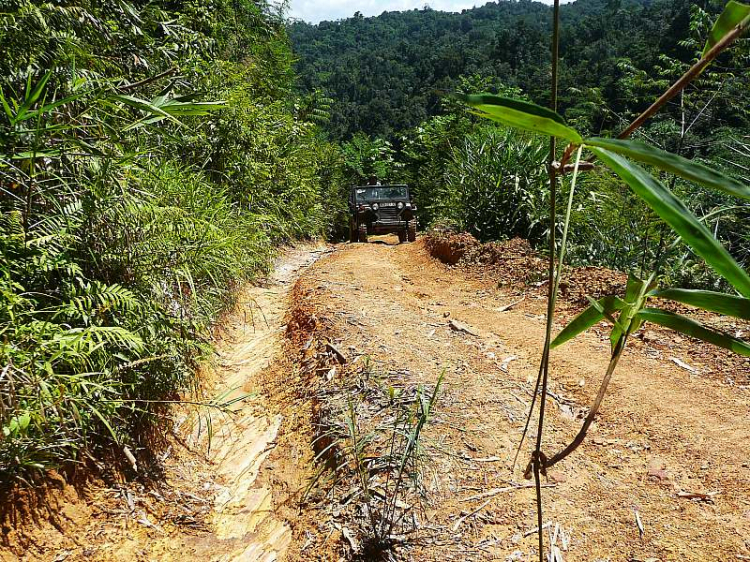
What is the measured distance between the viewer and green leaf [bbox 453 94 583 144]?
427 mm

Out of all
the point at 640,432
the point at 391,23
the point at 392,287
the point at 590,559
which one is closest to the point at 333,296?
the point at 392,287

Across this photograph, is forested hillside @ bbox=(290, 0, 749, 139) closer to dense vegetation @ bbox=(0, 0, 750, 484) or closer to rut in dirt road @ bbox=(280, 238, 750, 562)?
dense vegetation @ bbox=(0, 0, 750, 484)

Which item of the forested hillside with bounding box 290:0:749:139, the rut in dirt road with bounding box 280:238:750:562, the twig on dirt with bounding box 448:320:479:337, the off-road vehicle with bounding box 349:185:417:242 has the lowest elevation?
the off-road vehicle with bounding box 349:185:417:242

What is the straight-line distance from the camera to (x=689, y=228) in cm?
35

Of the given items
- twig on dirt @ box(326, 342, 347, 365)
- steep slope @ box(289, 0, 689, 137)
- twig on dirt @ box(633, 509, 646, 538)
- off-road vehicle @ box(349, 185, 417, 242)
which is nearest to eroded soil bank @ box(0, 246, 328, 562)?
twig on dirt @ box(326, 342, 347, 365)

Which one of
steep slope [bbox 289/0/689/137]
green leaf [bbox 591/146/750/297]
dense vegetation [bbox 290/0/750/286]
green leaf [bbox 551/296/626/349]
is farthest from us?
steep slope [bbox 289/0/689/137]

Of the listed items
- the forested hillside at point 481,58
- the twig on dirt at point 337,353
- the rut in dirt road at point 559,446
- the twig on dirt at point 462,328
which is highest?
the forested hillside at point 481,58

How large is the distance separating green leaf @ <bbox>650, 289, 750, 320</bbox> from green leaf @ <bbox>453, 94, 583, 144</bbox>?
0.76 feet

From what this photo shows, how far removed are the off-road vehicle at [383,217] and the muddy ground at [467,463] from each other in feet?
23.6

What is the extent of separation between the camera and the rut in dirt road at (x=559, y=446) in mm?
1613

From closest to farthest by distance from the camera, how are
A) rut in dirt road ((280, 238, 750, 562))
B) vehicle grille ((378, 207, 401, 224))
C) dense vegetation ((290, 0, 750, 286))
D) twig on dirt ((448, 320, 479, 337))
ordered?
rut in dirt road ((280, 238, 750, 562))
twig on dirt ((448, 320, 479, 337))
dense vegetation ((290, 0, 750, 286))
vehicle grille ((378, 207, 401, 224))

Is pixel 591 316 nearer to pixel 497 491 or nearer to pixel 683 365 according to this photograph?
pixel 497 491

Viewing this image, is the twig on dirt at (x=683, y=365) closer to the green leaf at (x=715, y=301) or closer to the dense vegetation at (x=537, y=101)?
the dense vegetation at (x=537, y=101)

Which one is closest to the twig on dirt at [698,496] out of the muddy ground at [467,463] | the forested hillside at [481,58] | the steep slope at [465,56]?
the muddy ground at [467,463]
